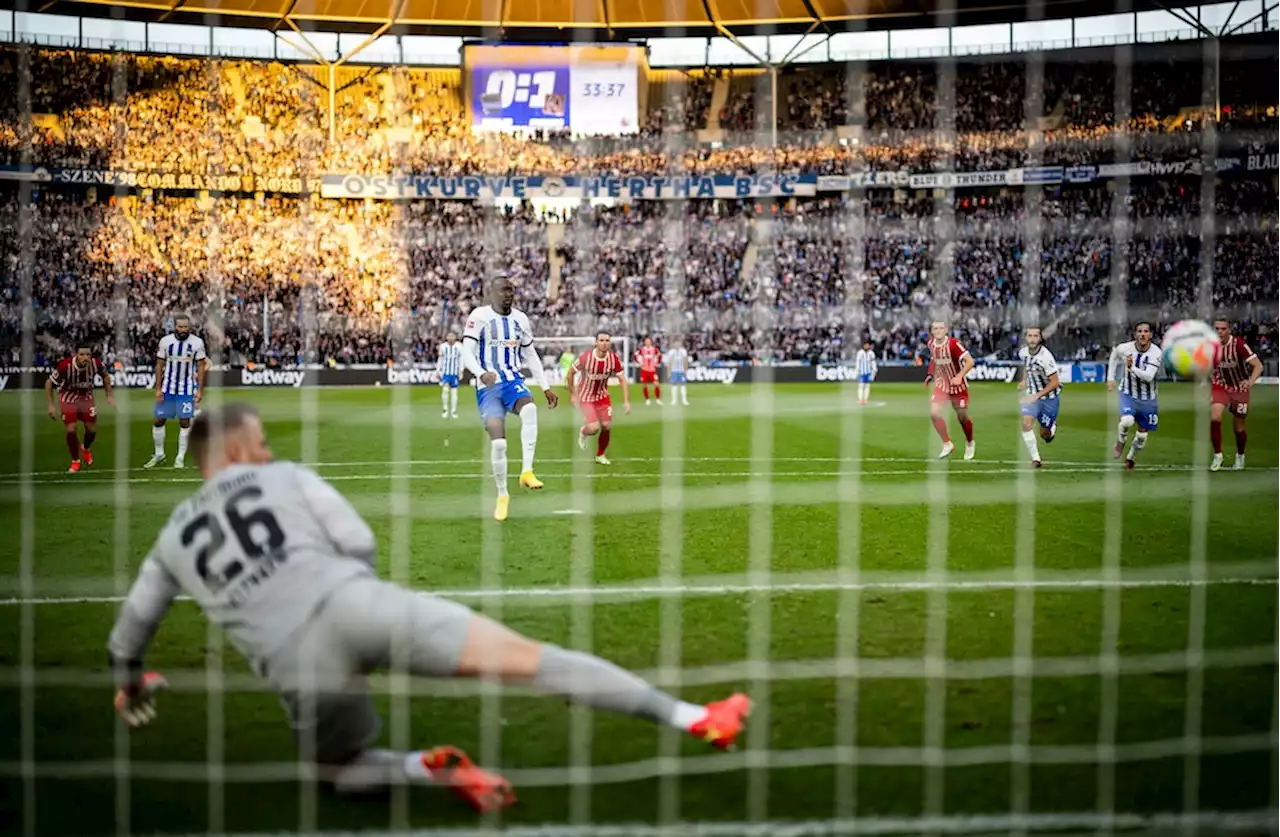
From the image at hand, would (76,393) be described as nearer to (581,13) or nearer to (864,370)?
(864,370)

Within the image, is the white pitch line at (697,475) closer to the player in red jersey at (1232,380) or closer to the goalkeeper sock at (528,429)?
the player in red jersey at (1232,380)

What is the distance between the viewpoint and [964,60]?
158 feet

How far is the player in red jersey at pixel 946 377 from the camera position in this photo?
1644 cm

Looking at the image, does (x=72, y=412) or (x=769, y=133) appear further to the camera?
(x=769, y=133)

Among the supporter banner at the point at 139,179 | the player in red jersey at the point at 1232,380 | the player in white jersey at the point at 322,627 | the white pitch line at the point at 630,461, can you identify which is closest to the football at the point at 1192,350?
the player in red jersey at the point at 1232,380

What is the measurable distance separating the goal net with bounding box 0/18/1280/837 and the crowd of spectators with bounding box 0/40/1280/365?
18 cm

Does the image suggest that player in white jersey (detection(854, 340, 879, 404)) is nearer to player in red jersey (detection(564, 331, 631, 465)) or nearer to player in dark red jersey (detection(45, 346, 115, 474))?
player in red jersey (detection(564, 331, 631, 465))

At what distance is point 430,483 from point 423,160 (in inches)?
1377

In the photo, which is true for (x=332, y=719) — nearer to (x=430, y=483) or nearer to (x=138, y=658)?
(x=138, y=658)

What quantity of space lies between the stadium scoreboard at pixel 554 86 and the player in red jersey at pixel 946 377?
27.7 m

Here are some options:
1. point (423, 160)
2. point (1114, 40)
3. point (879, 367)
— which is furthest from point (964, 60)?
point (423, 160)

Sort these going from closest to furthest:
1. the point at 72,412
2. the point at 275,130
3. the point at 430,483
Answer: the point at 430,483
the point at 72,412
the point at 275,130

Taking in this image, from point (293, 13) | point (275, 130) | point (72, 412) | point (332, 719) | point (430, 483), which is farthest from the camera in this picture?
point (275, 130)

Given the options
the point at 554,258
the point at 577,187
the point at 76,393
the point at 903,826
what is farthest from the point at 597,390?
the point at 577,187
